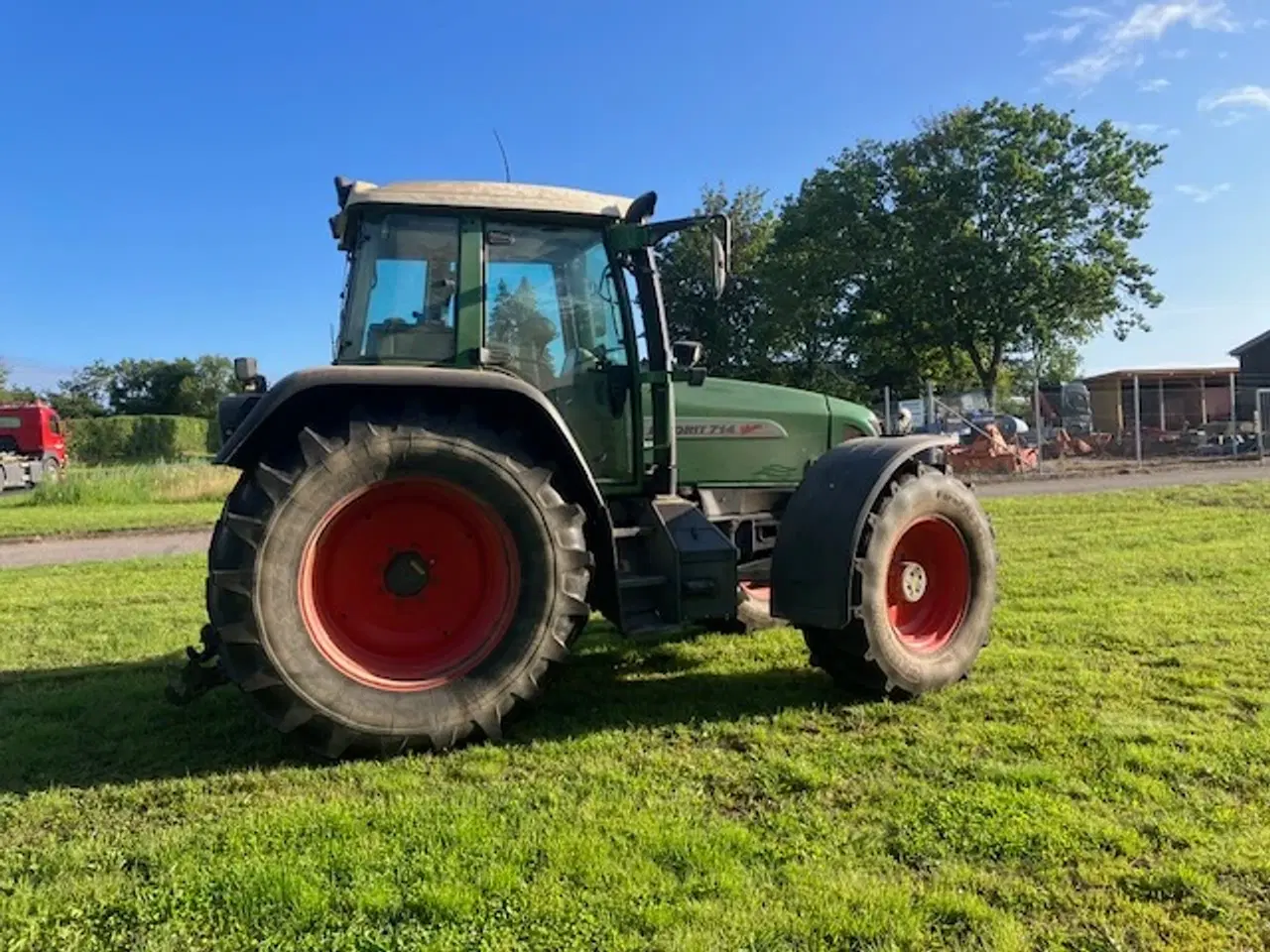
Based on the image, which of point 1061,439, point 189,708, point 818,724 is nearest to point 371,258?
point 189,708

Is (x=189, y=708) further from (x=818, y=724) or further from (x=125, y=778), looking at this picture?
(x=818, y=724)

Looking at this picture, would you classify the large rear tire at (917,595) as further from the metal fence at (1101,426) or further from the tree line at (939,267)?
the tree line at (939,267)

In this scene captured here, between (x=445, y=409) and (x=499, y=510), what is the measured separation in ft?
1.78

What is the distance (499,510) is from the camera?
425 cm

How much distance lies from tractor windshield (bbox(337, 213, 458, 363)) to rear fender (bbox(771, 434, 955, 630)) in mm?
1955

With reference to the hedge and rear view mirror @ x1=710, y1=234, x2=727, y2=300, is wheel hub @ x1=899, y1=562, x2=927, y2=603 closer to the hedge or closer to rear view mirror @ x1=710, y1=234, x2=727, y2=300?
rear view mirror @ x1=710, y1=234, x2=727, y2=300

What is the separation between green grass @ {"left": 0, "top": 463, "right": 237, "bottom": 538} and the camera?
16.3 metres

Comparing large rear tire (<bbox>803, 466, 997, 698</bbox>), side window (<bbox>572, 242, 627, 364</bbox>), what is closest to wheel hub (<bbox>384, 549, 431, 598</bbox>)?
side window (<bbox>572, 242, 627, 364</bbox>)

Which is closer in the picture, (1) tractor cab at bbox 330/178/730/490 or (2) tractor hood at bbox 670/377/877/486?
(1) tractor cab at bbox 330/178/730/490

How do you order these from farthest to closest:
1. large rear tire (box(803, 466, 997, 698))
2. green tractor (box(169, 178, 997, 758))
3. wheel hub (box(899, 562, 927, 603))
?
wheel hub (box(899, 562, 927, 603)) → large rear tire (box(803, 466, 997, 698)) → green tractor (box(169, 178, 997, 758))

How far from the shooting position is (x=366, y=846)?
3.17 m

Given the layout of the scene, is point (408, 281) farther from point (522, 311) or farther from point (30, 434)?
point (30, 434)

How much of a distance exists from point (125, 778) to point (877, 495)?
12.0 feet

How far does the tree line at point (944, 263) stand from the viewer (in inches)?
1233
